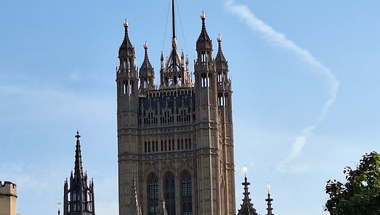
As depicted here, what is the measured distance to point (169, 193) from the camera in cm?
12431

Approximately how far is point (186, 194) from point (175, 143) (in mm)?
5962

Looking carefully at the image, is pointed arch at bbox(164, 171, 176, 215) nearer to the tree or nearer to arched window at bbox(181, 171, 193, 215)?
arched window at bbox(181, 171, 193, 215)

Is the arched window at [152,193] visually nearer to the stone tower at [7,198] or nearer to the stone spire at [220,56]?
the stone spire at [220,56]

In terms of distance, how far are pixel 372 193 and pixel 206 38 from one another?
80.3 metres

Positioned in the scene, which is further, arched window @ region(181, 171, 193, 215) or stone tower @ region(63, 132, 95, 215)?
arched window @ region(181, 171, 193, 215)

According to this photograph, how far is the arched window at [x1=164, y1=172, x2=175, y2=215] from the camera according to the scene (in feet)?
405

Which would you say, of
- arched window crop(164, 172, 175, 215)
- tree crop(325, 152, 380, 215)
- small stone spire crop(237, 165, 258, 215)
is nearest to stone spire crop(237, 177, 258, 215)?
small stone spire crop(237, 165, 258, 215)

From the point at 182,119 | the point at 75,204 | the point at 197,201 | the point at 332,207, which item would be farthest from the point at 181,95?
the point at 332,207

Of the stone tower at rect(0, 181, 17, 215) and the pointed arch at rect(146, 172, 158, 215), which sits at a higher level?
the pointed arch at rect(146, 172, 158, 215)

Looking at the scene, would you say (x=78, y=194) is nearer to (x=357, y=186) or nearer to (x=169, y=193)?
(x=357, y=186)

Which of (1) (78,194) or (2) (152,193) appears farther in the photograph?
(2) (152,193)

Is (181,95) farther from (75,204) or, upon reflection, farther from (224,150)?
(75,204)

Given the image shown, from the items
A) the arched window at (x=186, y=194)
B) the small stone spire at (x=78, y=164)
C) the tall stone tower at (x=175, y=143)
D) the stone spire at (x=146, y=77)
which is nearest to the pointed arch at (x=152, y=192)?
the tall stone tower at (x=175, y=143)

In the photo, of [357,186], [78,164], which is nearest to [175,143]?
[78,164]
